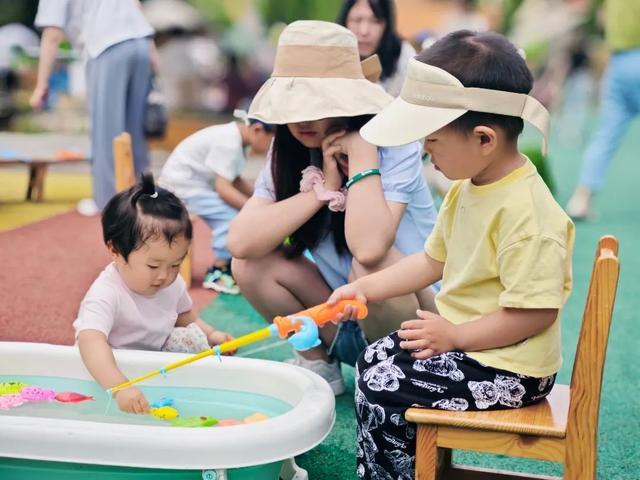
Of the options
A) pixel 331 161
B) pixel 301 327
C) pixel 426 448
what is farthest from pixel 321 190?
pixel 426 448

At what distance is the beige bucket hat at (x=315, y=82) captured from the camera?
2172 millimetres

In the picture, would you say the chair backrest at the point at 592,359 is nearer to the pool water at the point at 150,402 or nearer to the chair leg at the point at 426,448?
the chair leg at the point at 426,448

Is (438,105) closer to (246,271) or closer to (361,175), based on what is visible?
(361,175)

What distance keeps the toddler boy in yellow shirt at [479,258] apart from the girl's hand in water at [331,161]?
0.47 metres

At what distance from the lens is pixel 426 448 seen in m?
1.65

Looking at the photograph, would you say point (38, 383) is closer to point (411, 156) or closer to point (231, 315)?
point (411, 156)

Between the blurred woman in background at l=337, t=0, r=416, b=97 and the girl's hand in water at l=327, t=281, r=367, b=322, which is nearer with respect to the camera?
the girl's hand in water at l=327, t=281, r=367, b=322

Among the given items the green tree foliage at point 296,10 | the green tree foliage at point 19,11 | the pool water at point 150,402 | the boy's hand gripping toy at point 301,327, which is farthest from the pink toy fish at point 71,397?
the green tree foliage at point 296,10

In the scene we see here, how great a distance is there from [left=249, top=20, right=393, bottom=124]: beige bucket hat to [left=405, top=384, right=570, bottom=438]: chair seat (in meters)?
0.82

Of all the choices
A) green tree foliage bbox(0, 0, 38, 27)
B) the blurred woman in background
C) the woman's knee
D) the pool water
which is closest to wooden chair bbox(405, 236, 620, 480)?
the pool water

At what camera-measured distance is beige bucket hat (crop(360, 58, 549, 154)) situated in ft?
5.35

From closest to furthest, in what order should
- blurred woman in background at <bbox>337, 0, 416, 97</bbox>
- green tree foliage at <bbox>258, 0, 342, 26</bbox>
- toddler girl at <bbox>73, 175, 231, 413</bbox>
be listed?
toddler girl at <bbox>73, 175, 231, 413</bbox>
blurred woman in background at <bbox>337, 0, 416, 97</bbox>
green tree foliage at <bbox>258, 0, 342, 26</bbox>

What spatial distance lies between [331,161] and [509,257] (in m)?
0.75

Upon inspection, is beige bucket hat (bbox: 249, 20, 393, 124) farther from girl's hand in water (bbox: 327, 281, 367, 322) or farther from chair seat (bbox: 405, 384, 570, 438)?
chair seat (bbox: 405, 384, 570, 438)
